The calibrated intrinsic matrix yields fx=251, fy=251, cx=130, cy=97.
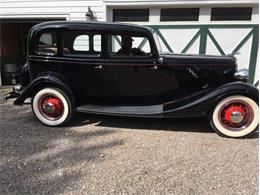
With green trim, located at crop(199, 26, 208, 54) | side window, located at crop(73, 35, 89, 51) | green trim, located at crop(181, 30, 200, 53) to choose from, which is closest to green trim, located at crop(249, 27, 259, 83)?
green trim, located at crop(199, 26, 208, 54)

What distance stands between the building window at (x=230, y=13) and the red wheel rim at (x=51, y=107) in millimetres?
4601

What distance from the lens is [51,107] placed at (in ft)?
14.1

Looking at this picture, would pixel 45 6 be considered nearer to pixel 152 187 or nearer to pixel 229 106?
pixel 229 106

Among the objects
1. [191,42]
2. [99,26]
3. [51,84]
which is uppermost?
[99,26]

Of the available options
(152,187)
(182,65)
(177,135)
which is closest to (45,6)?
(182,65)

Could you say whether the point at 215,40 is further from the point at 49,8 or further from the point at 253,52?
the point at 49,8

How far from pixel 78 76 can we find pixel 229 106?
249 cm

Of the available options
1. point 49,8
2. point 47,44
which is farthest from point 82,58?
point 49,8

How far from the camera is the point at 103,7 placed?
680cm

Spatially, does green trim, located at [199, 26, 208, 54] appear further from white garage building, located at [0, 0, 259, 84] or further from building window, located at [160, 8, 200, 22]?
building window, located at [160, 8, 200, 22]

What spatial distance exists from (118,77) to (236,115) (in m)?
1.95

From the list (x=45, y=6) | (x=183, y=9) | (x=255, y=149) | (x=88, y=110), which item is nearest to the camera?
(x=255, y=149)

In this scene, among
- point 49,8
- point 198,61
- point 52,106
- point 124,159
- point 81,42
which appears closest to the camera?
point 124,159

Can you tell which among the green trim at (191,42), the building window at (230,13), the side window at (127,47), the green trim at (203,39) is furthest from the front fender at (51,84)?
the building window at (230,13)
